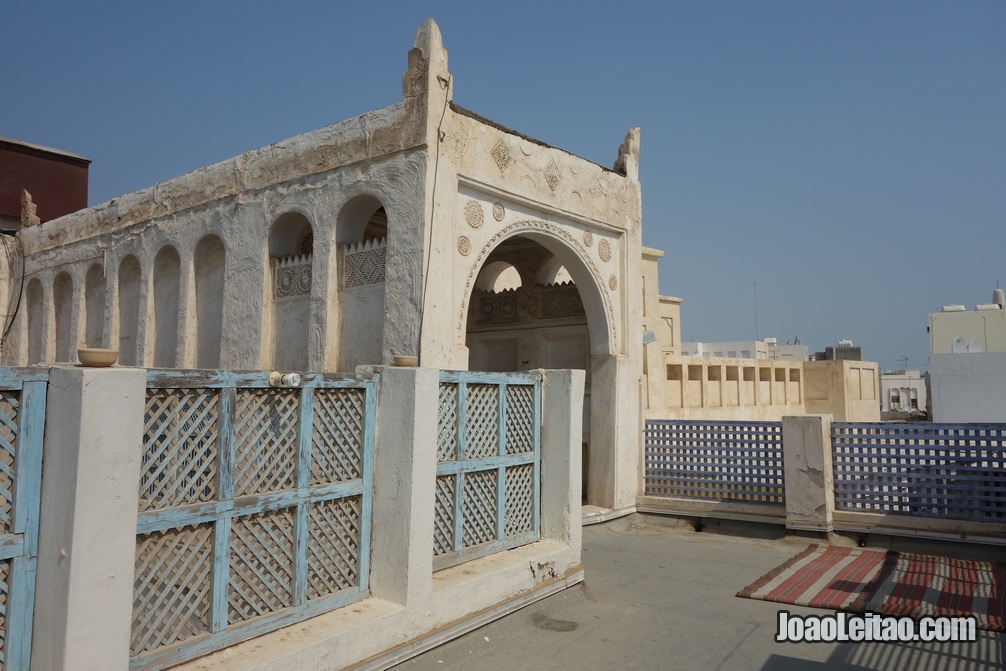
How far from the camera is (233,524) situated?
3.65m

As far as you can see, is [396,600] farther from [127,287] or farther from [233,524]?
[127,287]

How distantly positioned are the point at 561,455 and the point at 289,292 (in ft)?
16.5

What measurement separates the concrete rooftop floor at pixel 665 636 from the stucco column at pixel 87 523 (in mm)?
1872

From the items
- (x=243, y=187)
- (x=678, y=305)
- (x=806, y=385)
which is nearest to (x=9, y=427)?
(x=243, y=187)

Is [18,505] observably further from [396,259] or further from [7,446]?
[396,259]

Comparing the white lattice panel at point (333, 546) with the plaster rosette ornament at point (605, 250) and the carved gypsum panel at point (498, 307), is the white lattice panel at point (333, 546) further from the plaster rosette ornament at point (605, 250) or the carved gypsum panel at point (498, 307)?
the carved gypsum panel at point (498, 307)

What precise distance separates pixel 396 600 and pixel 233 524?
1.18m

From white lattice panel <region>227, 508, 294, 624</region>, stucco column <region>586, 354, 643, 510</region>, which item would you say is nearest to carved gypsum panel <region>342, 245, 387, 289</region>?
stucco column <region>586, 354, 643, 510</region>

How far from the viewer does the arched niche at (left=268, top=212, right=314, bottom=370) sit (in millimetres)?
9156

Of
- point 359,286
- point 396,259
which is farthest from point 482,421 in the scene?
point 359,286

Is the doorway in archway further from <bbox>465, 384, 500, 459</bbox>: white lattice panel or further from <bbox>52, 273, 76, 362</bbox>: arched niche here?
<bbox>52, 273, 76, 362</bbox>: arched niche

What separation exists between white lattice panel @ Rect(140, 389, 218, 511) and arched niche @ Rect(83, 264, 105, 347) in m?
10.9

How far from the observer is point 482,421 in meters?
5.38

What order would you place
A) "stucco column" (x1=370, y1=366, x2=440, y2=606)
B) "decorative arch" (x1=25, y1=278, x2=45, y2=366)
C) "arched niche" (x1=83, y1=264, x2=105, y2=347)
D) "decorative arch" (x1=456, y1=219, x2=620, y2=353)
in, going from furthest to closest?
"decorative arch" (x1=25, y1=278, x2=45, y2=366) < "arched niche" (x1=83, y1=264, x2=105, y2=347) < "decorative arch" (x1=456, y1=219, x2=620, y2=353) < "stucco column" (x1=370, y1=366, x2=440, y2=606)
